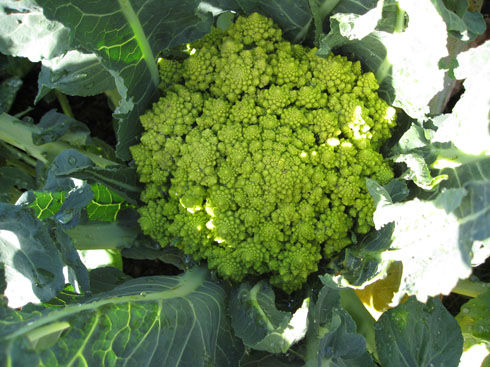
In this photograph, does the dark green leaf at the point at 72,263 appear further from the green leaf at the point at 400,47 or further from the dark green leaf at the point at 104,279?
the green leaf at the point at 400,47

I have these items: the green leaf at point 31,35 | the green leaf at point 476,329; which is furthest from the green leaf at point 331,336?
the green leaf at point 31,35

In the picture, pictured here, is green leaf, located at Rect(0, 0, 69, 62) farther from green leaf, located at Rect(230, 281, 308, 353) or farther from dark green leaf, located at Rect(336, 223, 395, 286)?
dark green leaf, located at Rect(336, 223, 395, 286)

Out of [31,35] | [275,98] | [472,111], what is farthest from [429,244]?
[31,35]

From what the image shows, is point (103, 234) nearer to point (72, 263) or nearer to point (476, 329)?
point (72, 263)

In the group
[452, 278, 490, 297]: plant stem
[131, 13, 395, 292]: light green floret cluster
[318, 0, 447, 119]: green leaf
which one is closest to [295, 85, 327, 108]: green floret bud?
[131, 13, 395, 292]: light green floret cluster

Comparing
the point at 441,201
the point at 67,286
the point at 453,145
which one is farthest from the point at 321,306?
the point at 67,286
